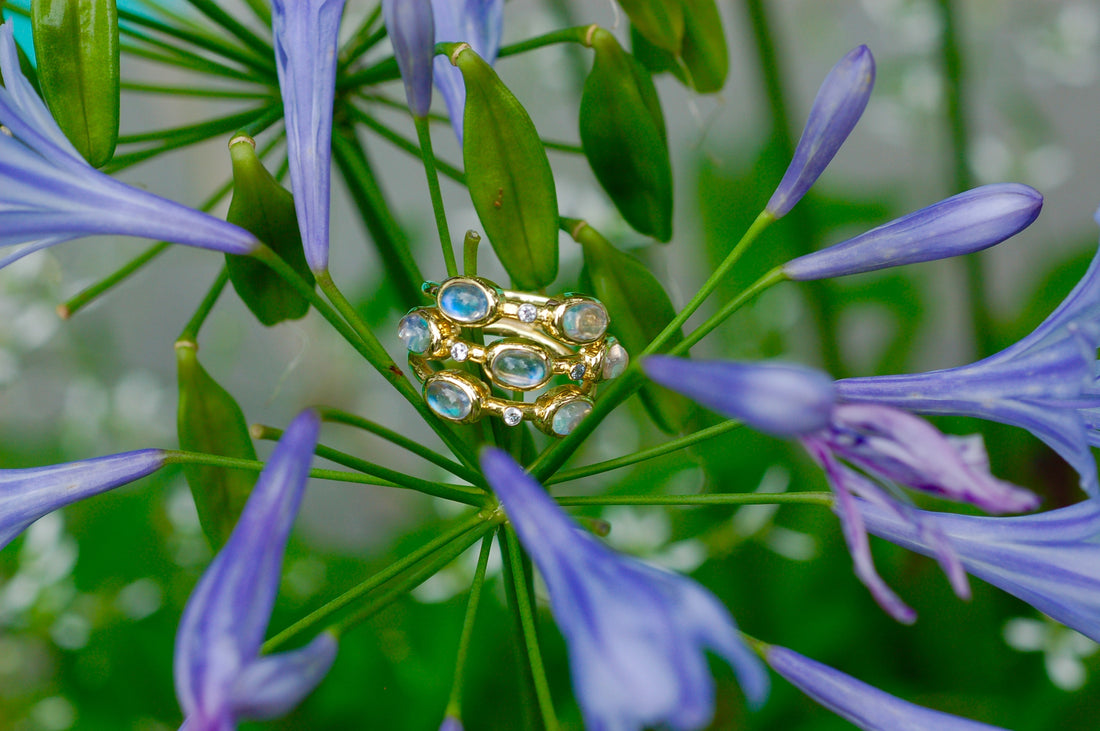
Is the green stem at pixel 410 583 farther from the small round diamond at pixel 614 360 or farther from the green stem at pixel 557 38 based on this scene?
the green stem at pixel 557 38

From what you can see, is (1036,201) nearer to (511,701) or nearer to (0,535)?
(0,535)

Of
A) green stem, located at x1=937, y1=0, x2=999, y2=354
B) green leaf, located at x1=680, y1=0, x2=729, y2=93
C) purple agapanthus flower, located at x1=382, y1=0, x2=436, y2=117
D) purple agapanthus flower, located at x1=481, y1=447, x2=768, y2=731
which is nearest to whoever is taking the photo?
purple agapanthus flower, located at x1=481, y1=447, x2=768, y2=731

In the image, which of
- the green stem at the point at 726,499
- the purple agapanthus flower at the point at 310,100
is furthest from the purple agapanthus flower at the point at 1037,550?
the purple agapanthus flower at the point at 310,100

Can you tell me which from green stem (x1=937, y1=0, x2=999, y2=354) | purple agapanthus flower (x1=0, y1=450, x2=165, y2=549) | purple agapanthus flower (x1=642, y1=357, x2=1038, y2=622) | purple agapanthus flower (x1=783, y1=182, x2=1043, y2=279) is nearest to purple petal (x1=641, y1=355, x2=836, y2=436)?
purple agapanthus flower (x1=642, y1=357, x2=1038, y2=622)

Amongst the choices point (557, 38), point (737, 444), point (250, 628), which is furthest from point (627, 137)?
point (737, 444)

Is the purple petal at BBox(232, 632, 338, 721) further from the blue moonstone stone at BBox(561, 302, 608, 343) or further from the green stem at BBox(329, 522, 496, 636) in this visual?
the blue moonstone stone at BBox(561, 302, 608, 343)

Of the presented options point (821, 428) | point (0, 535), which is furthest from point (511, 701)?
point (821, 428)

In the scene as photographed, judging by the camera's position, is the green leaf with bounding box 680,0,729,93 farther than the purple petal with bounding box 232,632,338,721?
Yes
